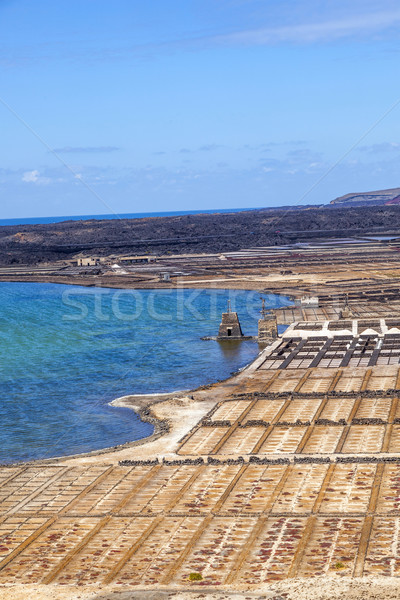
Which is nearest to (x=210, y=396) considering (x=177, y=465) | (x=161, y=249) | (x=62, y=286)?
(x=177, y=465)

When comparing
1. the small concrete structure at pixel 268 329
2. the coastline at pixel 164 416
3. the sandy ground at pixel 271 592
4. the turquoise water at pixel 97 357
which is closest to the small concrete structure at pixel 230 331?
the turquoise water at pixel 97 357

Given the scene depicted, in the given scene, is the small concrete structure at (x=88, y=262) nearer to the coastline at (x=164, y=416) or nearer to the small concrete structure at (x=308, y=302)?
the small concrete structure at (x=308, y=302)

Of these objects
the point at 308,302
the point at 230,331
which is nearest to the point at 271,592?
the point at 230,331

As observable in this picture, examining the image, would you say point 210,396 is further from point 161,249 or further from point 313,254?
point 161,249

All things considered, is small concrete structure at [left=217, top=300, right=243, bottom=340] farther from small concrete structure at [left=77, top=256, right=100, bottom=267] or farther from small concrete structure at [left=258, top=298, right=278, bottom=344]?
small concrete structure at [left=77, top=256, right=100, bottom=267]

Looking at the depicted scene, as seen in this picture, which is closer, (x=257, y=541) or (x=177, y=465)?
(x=257, y=541)

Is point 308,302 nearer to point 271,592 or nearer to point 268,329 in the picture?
point 268,329

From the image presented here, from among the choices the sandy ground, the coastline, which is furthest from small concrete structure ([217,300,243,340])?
the sandy ground
